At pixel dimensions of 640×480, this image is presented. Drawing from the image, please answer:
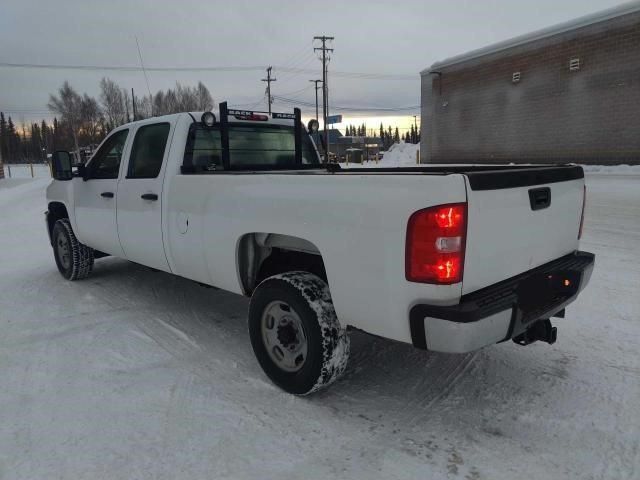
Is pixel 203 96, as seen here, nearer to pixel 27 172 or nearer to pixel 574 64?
pixel 27 172

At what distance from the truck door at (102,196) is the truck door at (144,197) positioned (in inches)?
8.7

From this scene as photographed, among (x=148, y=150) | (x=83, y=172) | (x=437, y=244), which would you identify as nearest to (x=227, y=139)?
(x=148, y=150)

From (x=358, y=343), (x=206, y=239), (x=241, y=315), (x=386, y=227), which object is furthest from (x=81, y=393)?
(x=386, y=227)

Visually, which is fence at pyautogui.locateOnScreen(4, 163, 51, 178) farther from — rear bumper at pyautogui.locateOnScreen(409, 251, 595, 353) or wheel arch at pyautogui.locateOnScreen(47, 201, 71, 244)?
rear bumper at pyautogui.locateOnScreen(409, 251, 595, 353)

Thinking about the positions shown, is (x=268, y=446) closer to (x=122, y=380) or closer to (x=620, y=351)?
(x=122, y=380)

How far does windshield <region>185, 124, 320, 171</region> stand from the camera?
14.0 feet

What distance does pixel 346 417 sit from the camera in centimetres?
293

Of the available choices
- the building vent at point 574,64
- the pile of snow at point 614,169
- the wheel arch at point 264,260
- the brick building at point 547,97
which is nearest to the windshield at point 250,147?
the wheel arch at point 264,260

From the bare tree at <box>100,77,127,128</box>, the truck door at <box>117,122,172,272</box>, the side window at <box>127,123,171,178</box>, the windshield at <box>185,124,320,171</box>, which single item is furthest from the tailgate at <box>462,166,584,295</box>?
the bare tree at <box>100,77,127,128</box>

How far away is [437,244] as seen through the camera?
2.35 m

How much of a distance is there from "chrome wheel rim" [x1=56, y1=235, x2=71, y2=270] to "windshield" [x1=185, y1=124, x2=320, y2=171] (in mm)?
2862

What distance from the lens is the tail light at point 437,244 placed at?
2334 millimetres

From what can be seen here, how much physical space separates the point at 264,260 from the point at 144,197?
4.72ft

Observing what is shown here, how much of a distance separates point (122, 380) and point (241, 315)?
4.91 ft
